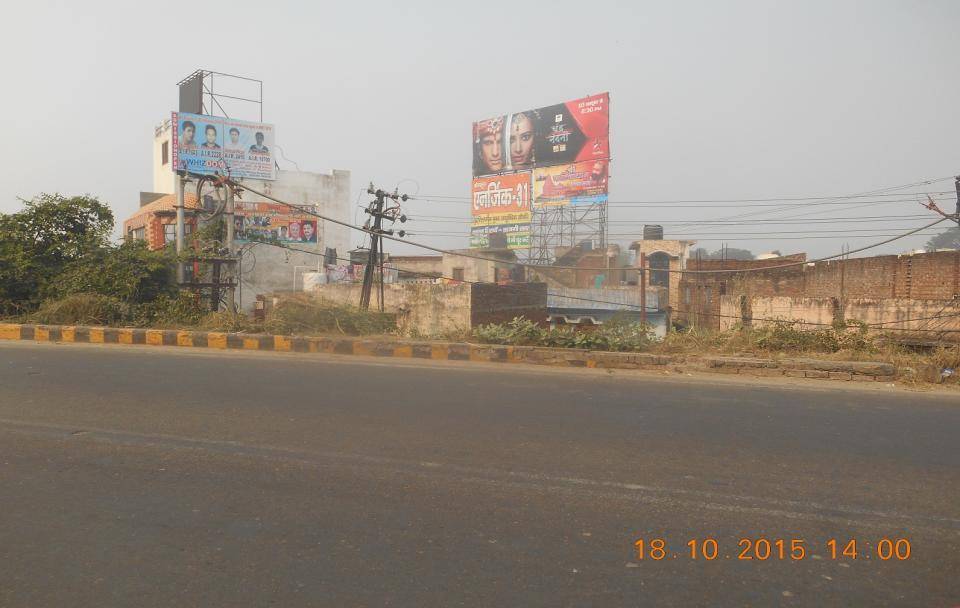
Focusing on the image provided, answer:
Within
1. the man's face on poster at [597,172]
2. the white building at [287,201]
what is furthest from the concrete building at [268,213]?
the man's face on poster at [597,172]

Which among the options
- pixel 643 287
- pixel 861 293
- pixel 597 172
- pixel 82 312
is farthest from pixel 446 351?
pixel 597 172

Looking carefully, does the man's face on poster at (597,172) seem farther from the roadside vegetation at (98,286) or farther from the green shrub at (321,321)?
the green shrub at (321,321)

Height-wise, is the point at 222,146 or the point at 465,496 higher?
the point at 222,146

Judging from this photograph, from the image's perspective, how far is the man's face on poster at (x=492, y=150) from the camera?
3631cm

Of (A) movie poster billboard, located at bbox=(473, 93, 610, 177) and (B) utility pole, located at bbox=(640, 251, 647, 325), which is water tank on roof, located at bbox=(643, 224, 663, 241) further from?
(B) utility pole, located at bbox=(640, 251, 647, 325)

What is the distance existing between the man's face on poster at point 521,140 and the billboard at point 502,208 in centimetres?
73

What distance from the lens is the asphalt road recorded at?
272 centimetres

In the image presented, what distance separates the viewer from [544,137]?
3422 centimetres

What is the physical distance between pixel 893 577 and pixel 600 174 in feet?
101

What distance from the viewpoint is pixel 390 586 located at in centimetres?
268

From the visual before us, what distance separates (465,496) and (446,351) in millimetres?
5817

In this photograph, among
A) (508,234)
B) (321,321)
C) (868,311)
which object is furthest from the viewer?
(508,234)
